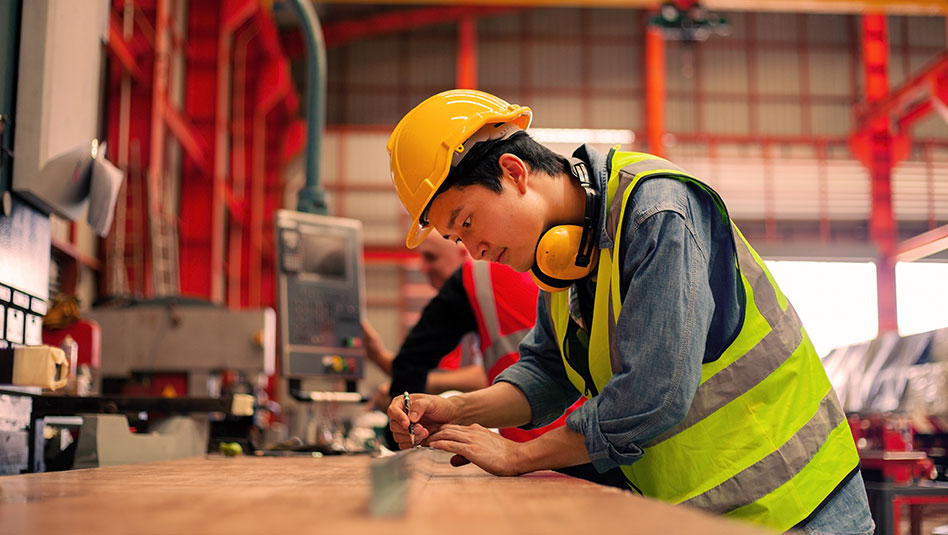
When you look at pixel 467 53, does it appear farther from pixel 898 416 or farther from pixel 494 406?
pixel 494 406

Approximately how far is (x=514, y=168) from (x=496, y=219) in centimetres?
11

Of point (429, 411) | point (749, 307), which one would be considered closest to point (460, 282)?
point (429, 411)

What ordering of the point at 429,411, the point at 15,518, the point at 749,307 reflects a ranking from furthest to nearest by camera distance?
the point at 429,411, the point at 749,307, the point at 15,518

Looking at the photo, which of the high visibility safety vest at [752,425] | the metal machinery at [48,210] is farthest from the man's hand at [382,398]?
the high visibility safety vest at [752,425]

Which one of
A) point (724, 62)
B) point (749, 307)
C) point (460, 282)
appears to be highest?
point (724, 62)

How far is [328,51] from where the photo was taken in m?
17.4

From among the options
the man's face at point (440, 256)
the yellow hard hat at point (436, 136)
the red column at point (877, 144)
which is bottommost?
the yellow hard hat at point (436, 136)

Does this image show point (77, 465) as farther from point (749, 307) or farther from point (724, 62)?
point (724, 62)

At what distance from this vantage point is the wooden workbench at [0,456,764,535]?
2.77 feet

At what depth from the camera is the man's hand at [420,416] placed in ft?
6.39

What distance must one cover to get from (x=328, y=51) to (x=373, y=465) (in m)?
17.3

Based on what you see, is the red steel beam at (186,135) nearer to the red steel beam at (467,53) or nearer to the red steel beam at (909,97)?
the red steel beam at (467,53)

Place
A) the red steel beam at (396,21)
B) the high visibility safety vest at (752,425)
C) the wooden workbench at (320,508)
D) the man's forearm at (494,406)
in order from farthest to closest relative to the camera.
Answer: the red steel beam at (396,21)
the man's forearm at (494,406)
the high visibility safety vest at (752,425)
the wooden workbench at (320,508)

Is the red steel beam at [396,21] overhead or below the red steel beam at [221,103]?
overhead
